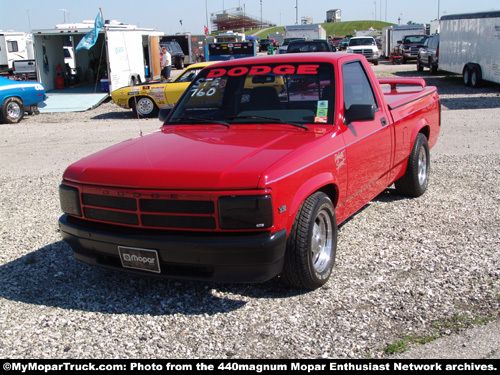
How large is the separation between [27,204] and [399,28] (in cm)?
3831

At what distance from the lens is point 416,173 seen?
19.8 ft

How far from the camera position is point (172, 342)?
10.8 feet

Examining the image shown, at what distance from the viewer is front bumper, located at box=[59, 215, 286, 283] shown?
3.30 metres

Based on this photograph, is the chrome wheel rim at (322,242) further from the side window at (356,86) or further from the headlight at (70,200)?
the headlight at (70,200)

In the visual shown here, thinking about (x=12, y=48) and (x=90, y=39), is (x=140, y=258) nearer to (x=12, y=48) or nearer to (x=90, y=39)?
→ (x=90, y=39)

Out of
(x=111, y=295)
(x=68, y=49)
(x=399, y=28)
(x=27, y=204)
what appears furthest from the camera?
(x=399, y=28)

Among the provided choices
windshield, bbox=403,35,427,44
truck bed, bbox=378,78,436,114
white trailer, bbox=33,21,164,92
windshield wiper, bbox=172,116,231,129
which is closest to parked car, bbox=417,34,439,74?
windshield, bbox=403,35,427,44

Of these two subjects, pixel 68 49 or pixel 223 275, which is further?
pixel 68 49

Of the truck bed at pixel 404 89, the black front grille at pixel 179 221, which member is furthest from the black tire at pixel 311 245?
the truck bed at pixel 404 89

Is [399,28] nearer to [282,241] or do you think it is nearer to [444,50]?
[444,50]

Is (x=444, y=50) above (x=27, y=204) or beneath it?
above

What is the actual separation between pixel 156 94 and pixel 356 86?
9.95 metres

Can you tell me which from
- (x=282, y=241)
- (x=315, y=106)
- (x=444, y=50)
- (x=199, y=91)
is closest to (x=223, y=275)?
(x=282, y=241)

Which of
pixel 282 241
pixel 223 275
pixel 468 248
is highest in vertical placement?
pixel 282 241
